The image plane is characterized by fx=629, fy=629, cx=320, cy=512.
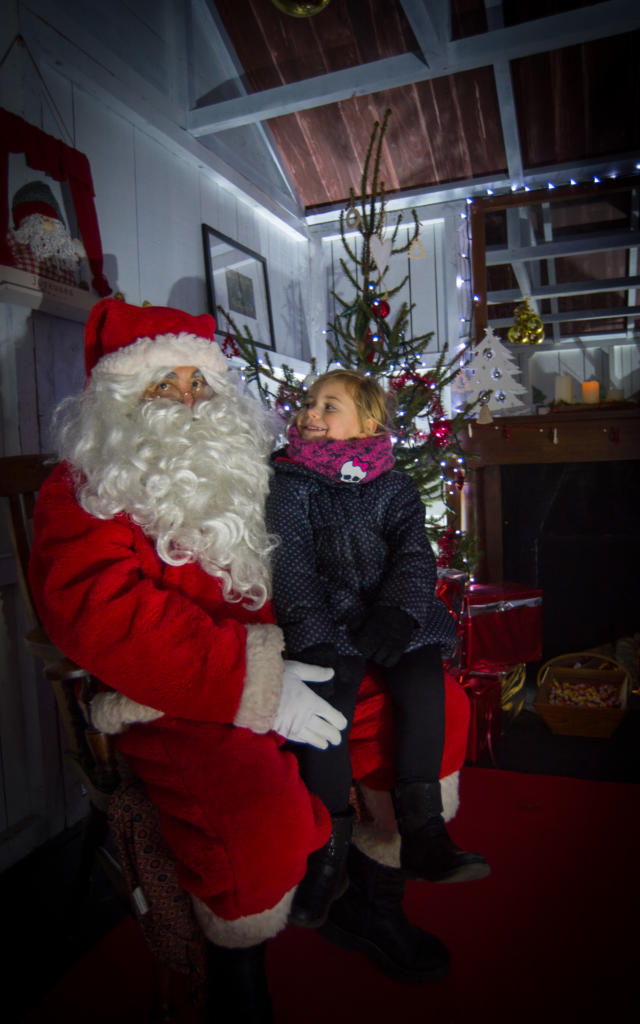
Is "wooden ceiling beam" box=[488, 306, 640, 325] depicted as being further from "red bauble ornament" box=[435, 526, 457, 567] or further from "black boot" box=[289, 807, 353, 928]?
"black boot" box=[289, 807, 353, 928]

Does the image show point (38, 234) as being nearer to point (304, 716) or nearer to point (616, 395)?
point (304, 716)

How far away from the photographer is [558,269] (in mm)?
7504

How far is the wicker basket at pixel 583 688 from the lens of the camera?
308 cm

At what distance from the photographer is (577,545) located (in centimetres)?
420

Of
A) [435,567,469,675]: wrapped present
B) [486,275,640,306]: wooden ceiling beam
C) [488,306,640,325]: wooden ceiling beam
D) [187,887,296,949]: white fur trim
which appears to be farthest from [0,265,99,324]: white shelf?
[488,306,640,325]: wooden ceiling beam

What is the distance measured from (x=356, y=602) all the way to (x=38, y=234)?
1727 millimetres

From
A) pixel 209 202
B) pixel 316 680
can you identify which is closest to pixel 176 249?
pixel 209 202

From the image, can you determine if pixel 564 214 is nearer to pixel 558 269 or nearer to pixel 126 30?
pixel 558 269

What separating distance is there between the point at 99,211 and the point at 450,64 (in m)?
1.94

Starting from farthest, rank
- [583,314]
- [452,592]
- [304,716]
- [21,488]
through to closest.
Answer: [583,314]
[452,592]
[21,488]
[304,716]

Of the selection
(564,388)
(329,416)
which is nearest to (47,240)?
(329,416)

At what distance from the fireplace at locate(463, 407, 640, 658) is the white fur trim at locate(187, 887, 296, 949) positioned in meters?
3.12

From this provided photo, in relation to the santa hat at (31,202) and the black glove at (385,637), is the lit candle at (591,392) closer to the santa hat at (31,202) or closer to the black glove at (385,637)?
the black glove at (385,637)

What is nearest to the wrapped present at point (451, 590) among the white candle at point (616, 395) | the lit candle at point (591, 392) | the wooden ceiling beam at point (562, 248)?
the lit candle at point (591, 392)
